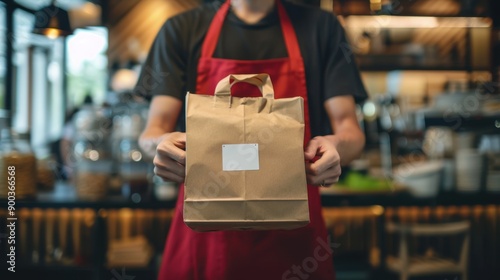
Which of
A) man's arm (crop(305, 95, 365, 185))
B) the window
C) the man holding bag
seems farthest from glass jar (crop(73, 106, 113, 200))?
the window

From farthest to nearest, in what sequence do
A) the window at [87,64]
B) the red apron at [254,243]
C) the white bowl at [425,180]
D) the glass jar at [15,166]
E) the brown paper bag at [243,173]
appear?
the window at [87,64] < the white bowl at [425,180] < the glass jar at [15,166] < the red apron at [254,243] < the brown paper bag at [243,173]

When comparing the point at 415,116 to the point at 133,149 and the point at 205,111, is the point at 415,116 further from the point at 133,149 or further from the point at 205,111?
the point at 205,111

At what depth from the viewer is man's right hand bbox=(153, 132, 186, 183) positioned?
106cm

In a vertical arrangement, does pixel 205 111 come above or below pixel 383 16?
below

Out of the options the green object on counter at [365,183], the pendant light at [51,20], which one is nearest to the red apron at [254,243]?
the pendant light at [51,20]

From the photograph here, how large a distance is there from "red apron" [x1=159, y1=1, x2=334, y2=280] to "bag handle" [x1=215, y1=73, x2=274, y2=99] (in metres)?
0.25

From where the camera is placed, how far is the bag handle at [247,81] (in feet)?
3.61

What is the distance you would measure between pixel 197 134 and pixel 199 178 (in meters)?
0.08

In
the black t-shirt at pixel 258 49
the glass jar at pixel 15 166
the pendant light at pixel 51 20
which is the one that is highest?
the pendant light at pixel 51 20

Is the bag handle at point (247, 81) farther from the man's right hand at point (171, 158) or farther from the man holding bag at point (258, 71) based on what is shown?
the man holding bag at point (258, 71)

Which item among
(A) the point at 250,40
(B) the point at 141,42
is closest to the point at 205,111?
(A) the point at 250,40

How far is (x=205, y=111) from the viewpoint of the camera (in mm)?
1078

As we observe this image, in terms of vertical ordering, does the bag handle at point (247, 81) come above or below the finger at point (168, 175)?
above

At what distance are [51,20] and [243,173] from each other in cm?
195
